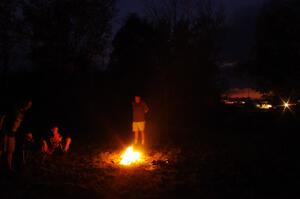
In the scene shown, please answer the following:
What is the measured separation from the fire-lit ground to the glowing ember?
0.93 ft

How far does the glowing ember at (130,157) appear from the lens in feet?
45.4

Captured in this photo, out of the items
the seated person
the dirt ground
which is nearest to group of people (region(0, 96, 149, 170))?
the seated person

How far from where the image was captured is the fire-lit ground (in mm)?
9953

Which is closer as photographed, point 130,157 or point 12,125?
point 12,125

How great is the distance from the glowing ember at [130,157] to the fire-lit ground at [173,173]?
0.28 meters

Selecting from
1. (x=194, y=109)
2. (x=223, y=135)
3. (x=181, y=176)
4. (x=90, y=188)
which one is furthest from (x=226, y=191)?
(x=194, y=109)

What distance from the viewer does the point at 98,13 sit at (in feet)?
72.6

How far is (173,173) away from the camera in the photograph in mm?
12227

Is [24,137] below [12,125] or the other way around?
below

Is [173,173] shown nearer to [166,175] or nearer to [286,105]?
[166,175]

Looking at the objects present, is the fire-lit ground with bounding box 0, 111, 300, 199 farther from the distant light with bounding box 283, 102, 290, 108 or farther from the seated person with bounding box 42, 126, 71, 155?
the distant light with bounding box 283, 102, 290, 108

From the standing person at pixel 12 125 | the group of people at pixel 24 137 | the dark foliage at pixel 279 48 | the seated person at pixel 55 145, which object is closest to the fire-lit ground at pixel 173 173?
the seated person at pixel 55 145

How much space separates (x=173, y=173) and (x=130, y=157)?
2.58 meters

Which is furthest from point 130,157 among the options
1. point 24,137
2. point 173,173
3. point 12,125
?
point 12,125
